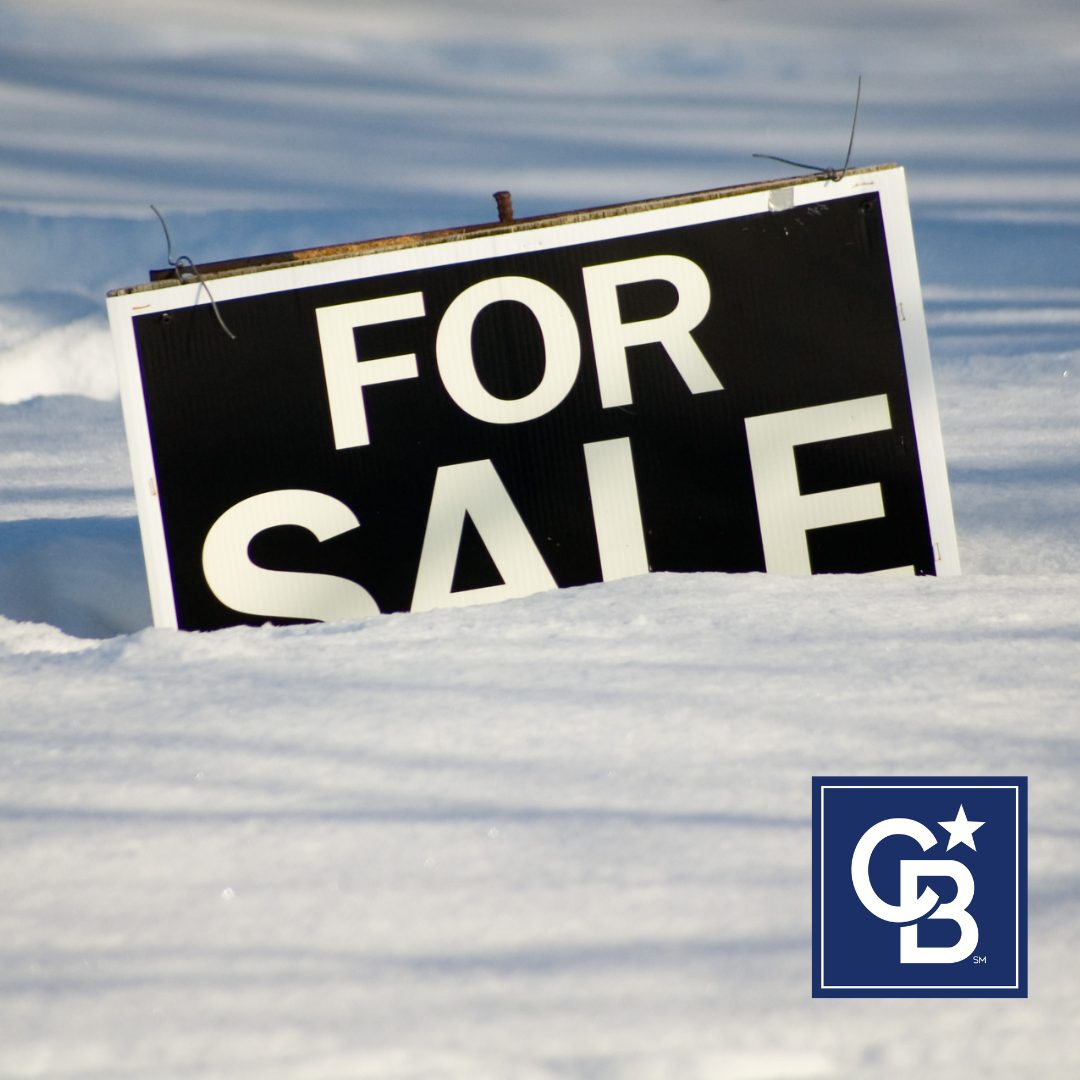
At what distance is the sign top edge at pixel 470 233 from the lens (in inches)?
184

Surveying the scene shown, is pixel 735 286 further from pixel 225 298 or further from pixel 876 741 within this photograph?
pixel 876 741

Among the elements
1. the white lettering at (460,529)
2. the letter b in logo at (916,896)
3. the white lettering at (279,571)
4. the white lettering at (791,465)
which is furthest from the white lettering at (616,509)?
the letter b in logo at (916,896)

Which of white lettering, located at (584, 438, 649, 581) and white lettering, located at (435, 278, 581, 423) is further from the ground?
white lettering, located at (435, 278, 581, 423)

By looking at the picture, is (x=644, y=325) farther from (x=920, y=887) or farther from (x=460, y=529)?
(x=920, y=887)

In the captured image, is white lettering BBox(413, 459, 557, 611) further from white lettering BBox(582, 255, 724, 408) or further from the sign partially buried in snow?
white lettering BBox(582, 255, 724, 408)

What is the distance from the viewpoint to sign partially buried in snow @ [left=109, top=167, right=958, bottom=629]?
4676mm

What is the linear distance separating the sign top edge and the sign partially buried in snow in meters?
0.01

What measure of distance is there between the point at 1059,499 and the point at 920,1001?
4386mm

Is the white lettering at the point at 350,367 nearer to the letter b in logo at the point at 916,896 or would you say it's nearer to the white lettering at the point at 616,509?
the white lettering at the point at 616,509

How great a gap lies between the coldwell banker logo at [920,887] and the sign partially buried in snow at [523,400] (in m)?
2.08

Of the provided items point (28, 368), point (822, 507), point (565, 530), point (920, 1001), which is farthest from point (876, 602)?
point (28, 368)

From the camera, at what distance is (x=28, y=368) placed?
10961 mm

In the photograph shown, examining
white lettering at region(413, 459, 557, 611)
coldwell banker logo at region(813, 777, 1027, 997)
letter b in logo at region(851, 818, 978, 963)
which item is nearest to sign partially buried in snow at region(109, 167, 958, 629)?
white lettering at region(413, 459, 557, 611)

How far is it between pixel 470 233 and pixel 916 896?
120 inches
